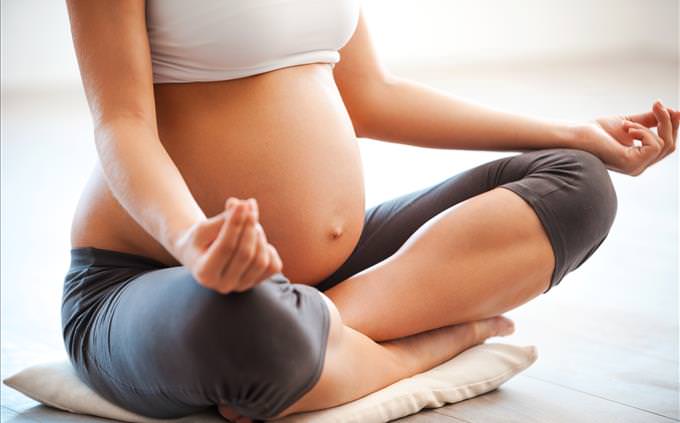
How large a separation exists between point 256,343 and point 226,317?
0.14ft

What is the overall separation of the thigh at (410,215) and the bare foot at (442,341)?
0.54ft

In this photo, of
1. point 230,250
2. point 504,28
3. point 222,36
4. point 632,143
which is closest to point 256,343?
point 230,250

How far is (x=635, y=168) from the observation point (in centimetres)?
139

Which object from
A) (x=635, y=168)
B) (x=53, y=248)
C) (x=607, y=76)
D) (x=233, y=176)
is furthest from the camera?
(x=607, y=76)

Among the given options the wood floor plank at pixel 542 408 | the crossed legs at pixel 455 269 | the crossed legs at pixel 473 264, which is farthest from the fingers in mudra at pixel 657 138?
the wood floor plank at pixel 542 408

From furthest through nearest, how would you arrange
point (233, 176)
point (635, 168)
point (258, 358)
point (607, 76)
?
1. point (607, 76)
2. point (635, 168)
3. point (233, 176)
4. point (258, 358)

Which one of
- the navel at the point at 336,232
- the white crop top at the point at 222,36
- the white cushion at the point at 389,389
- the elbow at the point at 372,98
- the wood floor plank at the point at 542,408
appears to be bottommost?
the wood floor plank at the point at 542,408

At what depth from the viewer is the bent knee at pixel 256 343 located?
3.19 feet

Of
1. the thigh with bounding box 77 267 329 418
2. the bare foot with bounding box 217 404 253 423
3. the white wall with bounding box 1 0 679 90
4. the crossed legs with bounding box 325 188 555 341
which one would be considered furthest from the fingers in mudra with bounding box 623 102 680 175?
the white wall with bounding box 1 0 679 90

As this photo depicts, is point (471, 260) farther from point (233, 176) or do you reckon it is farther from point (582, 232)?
point (233, 176)

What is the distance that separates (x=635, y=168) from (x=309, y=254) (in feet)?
1.70

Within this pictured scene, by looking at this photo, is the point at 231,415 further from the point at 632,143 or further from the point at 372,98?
the point at 632,143

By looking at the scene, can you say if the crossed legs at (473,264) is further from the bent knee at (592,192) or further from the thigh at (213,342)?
the thigh at (213,342)

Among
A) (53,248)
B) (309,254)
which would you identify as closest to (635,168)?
(309,254)
